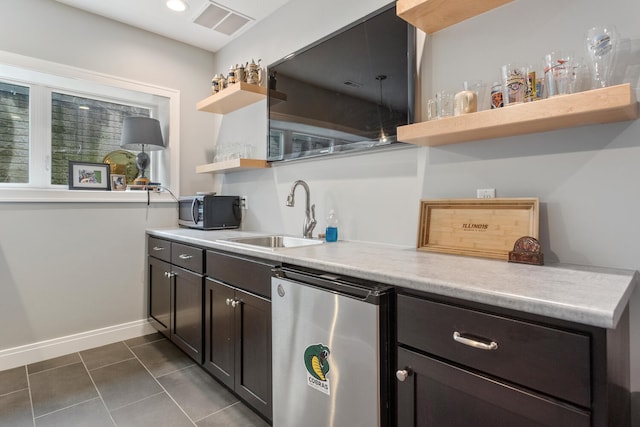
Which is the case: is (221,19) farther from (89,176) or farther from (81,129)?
(89,176)

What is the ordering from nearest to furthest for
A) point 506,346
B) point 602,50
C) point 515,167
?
1. point 506,346
2. point 602,50
3. point 515,167

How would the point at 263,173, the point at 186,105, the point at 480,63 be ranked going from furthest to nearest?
the point at 186,105, the point at 263,173, the point at 480,63

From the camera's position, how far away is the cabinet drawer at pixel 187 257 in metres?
2.18

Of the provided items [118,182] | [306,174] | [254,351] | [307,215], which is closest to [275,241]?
[307,215]

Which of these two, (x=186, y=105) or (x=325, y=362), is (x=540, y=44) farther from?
(x=186, y=105)

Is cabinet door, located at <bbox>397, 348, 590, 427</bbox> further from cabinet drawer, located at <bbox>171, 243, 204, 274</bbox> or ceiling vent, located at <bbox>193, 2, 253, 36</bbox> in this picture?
ceiling vent, located at <bbox>193, 2, 253, 36</bbox>

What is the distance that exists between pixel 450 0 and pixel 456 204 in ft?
2.84

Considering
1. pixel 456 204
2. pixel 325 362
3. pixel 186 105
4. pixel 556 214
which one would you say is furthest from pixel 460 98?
pixel 186 105

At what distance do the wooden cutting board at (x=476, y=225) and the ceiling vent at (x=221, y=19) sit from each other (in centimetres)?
219

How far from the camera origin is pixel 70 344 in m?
2.62

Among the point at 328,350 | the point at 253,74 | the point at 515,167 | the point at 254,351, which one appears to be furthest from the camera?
the point at 253,74

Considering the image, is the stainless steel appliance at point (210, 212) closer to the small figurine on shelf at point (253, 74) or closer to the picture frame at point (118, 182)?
the picture frame at point (118, 182)

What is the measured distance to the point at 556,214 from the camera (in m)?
1.33

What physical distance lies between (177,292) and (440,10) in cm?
234
